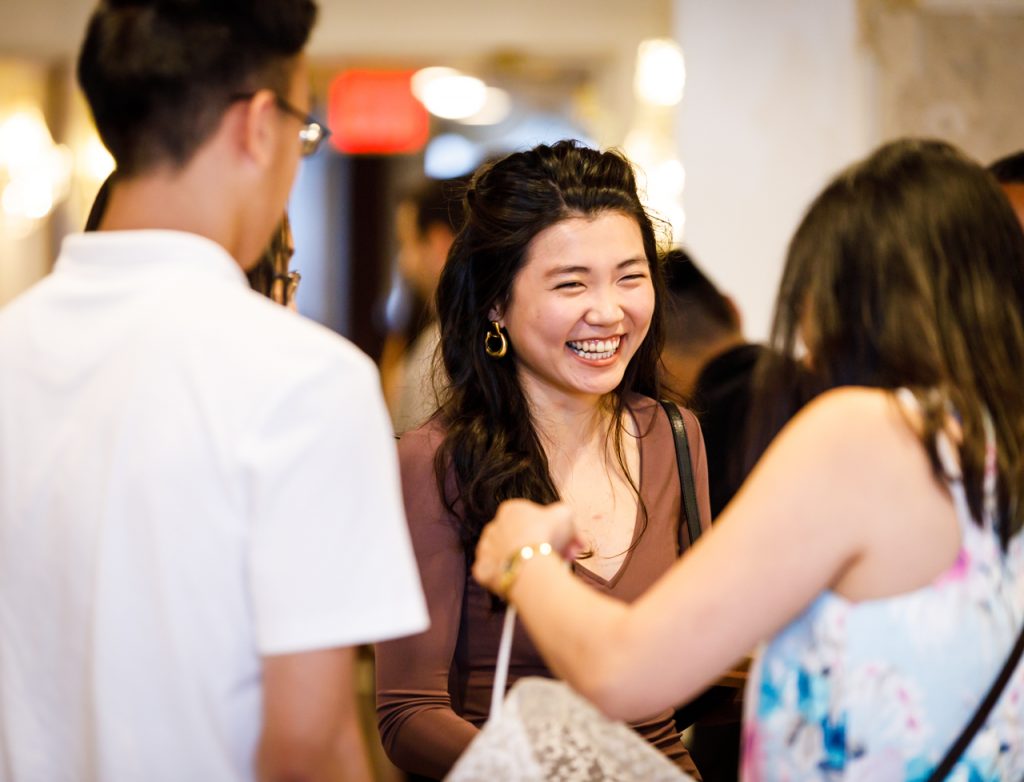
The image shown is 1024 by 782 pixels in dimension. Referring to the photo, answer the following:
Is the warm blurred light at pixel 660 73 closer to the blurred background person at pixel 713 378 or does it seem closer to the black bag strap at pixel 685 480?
the blurred background person at pixel 713 378

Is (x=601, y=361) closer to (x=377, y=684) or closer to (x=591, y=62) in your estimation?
(x=377, y=684)

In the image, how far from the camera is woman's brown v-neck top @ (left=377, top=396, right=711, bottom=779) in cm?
214

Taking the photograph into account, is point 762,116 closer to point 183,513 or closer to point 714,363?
point 714,363

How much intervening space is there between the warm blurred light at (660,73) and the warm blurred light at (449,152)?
503 centimetres

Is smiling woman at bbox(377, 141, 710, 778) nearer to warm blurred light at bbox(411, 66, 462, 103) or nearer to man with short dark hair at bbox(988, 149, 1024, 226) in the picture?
man with short dark hair at bbox(988, 149, 1024, 226)

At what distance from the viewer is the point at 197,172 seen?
148cm

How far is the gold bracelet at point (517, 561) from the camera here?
1674 mm

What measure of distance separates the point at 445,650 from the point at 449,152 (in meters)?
11.6

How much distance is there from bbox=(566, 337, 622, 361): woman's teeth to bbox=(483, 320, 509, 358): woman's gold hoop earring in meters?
0.17

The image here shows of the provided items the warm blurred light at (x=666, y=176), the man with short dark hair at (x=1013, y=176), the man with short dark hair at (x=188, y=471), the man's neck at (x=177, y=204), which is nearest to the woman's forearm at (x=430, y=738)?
the man with short dark hair at (x=188, y=471)

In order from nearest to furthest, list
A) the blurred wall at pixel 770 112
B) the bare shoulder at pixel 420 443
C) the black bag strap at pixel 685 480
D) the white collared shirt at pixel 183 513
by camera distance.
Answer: the white collared shirt at pixel 183 513 < the bare shoulder at pixel 420 443 < the black bag strap at pixel 685 480 < the blurred wall at pixel 770 112

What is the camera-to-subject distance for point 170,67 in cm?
144

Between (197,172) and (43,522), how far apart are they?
47 cm

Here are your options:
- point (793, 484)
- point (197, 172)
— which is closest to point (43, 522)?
point (197, 172)
